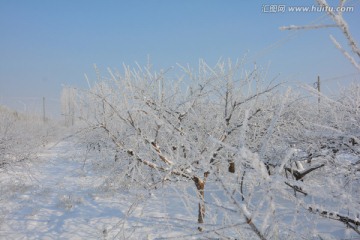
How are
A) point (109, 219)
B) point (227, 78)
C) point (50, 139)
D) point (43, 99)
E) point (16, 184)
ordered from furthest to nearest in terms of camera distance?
point (43, 99) → point (50, 139) → point (16, 184) → point (109, 219) → point (227, 78)

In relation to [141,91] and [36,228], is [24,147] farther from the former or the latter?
[141,91]

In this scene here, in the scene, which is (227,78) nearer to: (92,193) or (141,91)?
(141,91)

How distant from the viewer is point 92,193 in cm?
905

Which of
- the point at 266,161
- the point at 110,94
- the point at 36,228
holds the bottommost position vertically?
the point at 36,228

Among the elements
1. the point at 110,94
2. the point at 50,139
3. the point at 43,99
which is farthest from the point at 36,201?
the point at 43,99

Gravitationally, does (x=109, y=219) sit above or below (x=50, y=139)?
below

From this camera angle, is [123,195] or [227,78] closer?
[227,78]

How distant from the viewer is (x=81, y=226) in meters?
6.67

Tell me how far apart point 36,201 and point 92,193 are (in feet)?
4.83

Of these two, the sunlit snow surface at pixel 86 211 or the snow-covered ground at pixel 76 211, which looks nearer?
the sunlit snow surface at pixel 86 211

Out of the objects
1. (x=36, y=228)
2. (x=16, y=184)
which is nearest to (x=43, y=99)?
(x=16, y=184)

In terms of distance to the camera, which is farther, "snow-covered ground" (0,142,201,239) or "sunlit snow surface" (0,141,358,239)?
"snow-covered ground" (0,142,201,239)

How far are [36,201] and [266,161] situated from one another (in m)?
6.15

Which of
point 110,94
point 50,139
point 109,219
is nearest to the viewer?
point 110,94
